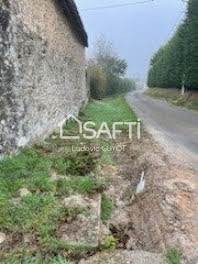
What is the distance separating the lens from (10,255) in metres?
4.11

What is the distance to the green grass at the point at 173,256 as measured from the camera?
4129 millimetres

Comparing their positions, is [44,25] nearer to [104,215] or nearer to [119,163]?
[119,163]

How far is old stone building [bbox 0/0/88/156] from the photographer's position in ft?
22.0

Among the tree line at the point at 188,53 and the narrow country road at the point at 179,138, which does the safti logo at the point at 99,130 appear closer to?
the narrow country road at the point at 179,138

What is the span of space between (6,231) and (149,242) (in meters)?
1.73

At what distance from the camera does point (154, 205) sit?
566cm

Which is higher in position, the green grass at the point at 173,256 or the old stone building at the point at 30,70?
the old stone building at the point at 30,70

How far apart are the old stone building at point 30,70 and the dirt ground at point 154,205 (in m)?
1.90

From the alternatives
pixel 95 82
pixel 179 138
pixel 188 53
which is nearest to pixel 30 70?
pixel 179 138

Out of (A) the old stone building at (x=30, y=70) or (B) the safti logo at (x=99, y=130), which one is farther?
(B) the safti logo at (x=99, y=130)

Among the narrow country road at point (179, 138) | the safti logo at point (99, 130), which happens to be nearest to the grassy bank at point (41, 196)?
the narrow country road at point (179, 138)

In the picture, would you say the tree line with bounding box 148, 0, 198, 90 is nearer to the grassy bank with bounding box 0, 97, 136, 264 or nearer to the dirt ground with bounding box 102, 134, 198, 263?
the dirt ground with bounding box 102, 134, 198, 263

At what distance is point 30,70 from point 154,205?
3.91 metres

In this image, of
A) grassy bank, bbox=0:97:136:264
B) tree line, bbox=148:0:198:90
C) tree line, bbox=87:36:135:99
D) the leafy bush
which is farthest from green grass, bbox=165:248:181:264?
tree line, bbox=87:36:135:99
